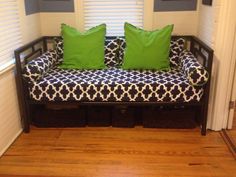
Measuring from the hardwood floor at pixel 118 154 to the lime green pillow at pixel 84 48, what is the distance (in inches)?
27.1

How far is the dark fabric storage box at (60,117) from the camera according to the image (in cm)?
264

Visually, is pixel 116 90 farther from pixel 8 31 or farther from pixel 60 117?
pixel 8 31

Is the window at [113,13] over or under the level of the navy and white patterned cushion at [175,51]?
over

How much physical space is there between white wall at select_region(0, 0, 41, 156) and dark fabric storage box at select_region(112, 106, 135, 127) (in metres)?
0.91

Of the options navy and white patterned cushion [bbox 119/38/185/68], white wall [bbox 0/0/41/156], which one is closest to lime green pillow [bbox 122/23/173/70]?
navy and white patterned cushion [bbox 119/38/185/68]

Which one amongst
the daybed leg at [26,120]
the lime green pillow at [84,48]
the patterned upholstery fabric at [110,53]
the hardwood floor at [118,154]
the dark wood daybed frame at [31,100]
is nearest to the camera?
the hardwood floor at [118,154]

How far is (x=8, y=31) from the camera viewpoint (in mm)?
2391

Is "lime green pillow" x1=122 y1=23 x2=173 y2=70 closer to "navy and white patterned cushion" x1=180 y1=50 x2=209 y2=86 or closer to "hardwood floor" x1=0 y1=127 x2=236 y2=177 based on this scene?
"navy and white patterned cushion" x1=180 y1=50 x2=209 y2=86

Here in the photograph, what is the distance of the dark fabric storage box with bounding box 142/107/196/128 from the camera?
2.59 m

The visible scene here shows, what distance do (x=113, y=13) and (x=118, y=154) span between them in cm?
160

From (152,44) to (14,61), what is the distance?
4.30 ft

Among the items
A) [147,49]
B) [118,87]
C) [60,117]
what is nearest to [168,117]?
[118,87]

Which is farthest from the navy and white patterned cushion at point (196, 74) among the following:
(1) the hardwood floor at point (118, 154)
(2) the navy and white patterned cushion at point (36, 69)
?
(2) the navy and white patterned cushion at point (36, 69)

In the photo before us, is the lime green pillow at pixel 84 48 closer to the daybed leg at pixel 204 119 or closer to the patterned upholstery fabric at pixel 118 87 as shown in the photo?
the patterned upholstery fabric at pixel 118 87
